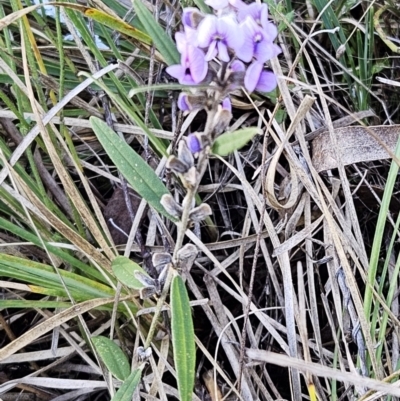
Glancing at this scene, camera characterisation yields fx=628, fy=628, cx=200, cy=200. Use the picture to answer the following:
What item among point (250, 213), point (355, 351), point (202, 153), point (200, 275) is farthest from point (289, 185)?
point (202, 153)

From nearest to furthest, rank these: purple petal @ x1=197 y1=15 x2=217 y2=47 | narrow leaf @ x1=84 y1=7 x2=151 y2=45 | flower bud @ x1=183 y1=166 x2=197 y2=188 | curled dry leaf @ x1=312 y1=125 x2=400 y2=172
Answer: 1. purple petal @ x1=197 y1=15 x2=217 y2=47
2. flower bud @ x1=183 y1=166 x2=197 y2=188
3. narrow leaf @ x1=84 y1=7 x2=151 y2=45
4. curled dry leaf @ x1=312 y1=125 x2=400 y2=172

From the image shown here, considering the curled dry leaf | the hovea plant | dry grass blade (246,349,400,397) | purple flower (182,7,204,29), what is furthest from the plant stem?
the curled dry leaf

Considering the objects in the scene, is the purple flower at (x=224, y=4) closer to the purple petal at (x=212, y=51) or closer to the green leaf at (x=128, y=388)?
the purple petal at (x=212, y=51)

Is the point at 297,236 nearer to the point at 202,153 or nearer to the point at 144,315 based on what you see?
the point at 144,315

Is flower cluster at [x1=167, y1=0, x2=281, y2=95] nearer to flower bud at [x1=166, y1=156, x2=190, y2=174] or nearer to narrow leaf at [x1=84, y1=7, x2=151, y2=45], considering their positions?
flower bud at [x1=166, y1=156, x2=190, y2=174]

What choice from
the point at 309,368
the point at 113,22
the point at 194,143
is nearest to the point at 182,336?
the point at 309,368

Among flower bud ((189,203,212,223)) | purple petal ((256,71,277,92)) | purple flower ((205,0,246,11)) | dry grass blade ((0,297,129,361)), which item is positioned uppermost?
purple flower ((205,0,246,11))

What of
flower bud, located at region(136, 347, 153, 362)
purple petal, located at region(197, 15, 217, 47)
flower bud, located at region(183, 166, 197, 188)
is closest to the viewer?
purple petal, located at region(197, 15, 217, 47)
